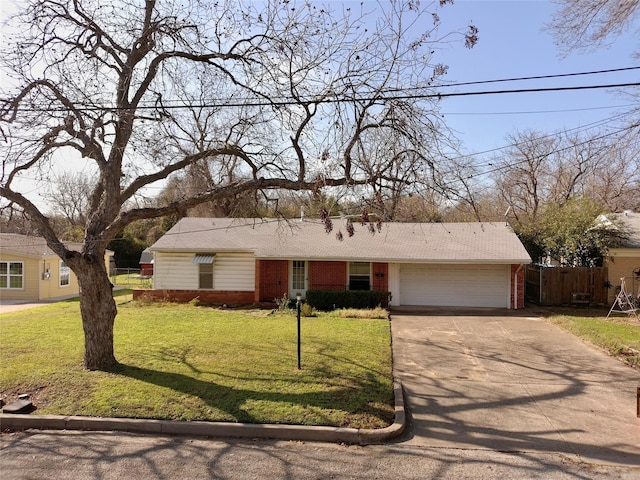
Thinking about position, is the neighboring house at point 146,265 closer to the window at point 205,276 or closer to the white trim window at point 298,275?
the window at point 205,276

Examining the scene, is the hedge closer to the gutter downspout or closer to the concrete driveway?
the concrete driveway

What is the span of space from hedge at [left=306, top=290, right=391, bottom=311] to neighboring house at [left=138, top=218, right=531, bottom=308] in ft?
4.52

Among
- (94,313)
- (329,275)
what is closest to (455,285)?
(329,275)

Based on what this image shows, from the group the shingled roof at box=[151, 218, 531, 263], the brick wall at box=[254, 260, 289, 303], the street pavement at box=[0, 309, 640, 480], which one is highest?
the shingled roof at box=[151, 218, 531, 263]

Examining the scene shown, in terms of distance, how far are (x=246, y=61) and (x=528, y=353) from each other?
906 cm

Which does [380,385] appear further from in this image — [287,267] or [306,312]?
[287,267]

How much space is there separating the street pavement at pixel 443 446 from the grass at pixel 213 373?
51cm

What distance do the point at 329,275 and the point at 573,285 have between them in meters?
10.3

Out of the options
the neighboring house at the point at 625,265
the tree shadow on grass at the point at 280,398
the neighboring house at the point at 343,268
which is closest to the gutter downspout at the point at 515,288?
the neighboring house at the point at 343,268

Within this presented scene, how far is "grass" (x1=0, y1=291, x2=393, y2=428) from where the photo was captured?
6160mm

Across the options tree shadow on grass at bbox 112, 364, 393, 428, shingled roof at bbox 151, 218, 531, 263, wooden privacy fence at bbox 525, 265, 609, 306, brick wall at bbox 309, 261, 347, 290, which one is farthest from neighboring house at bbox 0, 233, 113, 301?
wooden privacy fence at bbox 525, 265, 609, 306

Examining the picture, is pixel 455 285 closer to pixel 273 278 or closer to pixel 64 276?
pixel 273 278

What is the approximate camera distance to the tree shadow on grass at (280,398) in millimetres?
5965

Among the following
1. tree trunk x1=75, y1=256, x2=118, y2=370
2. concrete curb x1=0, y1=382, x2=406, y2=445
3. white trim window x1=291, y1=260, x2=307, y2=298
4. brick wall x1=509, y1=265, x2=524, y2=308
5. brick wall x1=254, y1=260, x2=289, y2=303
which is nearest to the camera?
concrete curb x1=0, y1=382, x2=406, y2=445
